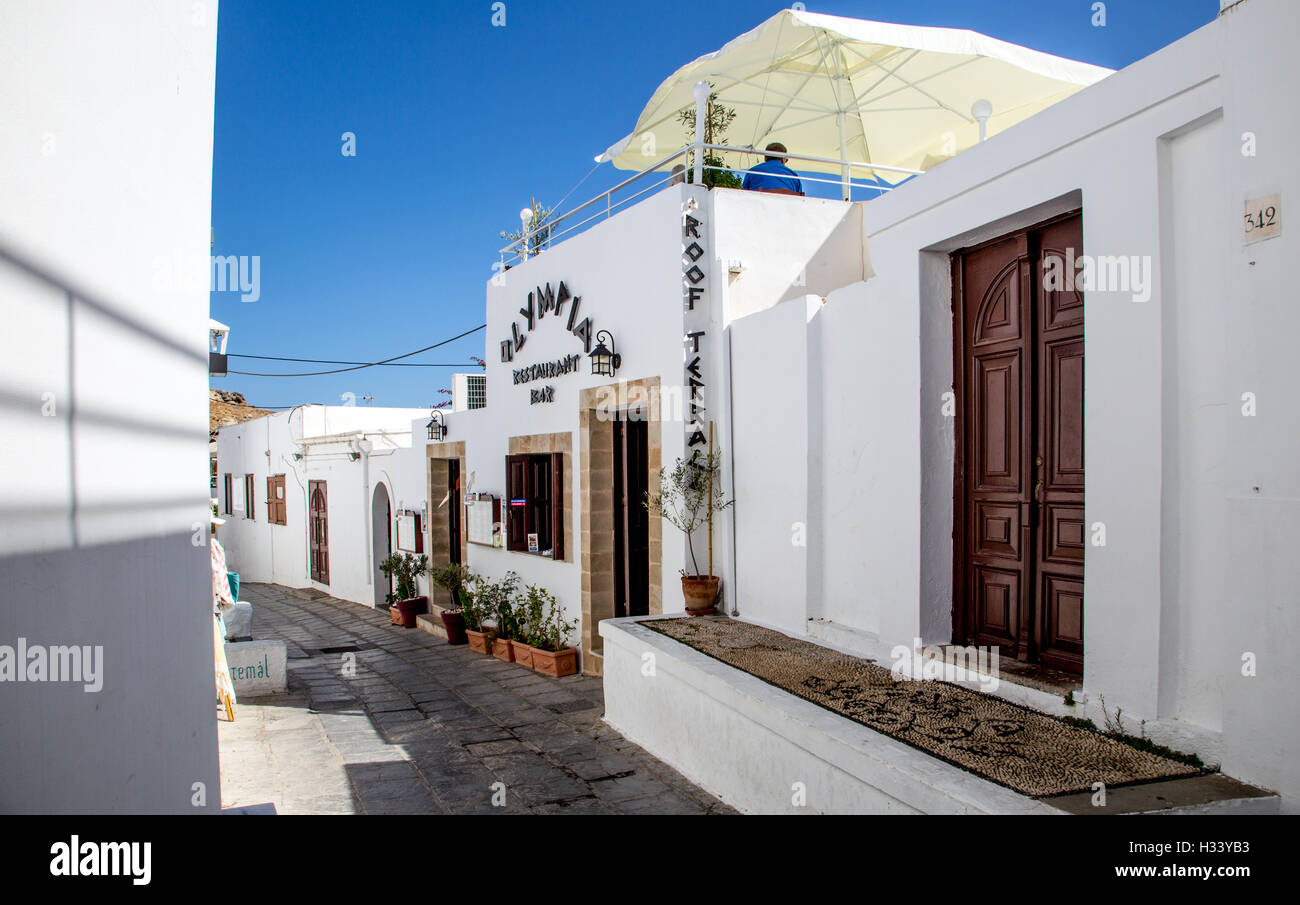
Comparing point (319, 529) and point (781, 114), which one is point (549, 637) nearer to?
point (781, 114)

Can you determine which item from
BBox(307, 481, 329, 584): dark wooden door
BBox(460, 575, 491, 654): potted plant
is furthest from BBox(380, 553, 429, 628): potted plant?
BBox(307, 481, 329, 584): dark wooden door

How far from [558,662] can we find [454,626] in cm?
314

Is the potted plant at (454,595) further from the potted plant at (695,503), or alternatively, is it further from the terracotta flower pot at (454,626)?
the potted plant at (695,503)

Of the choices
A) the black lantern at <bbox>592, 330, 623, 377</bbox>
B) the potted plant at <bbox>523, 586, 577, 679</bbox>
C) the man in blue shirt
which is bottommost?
the potted plant at <bbox>523, 586, 577, 679</bbox>

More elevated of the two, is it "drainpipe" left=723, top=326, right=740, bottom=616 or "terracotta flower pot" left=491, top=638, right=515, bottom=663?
"drainpipe" left=723, top=326, right=740, bottom=616

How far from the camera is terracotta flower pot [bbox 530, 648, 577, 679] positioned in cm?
941

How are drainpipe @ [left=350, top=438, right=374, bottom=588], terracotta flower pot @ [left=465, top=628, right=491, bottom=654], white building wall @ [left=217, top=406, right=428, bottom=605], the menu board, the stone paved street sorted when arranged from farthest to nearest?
drainpipe @ [left=350, top=438, right=374, bottom=588], white building wall @ [left=217, top=406, right=428, bottom=605], the menu board, terracotta flower pot @ [left=465, top=628, right=491, bottom=654], the stone paved street

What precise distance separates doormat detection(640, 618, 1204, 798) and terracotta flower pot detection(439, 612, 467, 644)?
653cm

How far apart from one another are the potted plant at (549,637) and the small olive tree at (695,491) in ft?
7.88

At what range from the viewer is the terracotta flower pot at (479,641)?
11070mm

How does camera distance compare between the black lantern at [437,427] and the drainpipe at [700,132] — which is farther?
the black lantern at [437,427]

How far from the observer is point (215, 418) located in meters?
28.6

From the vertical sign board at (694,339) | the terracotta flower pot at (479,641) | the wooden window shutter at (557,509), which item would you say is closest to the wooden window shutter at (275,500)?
the terracotta flower pot at (479,641)

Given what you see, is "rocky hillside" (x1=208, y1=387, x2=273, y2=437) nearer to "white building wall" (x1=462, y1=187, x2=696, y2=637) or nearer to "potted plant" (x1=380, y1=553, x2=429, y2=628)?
"potted plant" (x1=380, y1=553, x2=429, y2=628)
